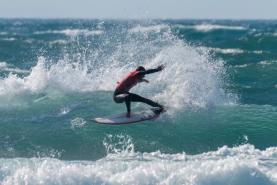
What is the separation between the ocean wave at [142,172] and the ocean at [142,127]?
21 millimetres

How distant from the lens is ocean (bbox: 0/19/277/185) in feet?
40.3

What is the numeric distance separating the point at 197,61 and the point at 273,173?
28.1 feet

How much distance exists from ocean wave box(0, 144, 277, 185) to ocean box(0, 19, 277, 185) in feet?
0.07

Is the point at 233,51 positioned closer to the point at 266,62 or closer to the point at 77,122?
the point at 266,62

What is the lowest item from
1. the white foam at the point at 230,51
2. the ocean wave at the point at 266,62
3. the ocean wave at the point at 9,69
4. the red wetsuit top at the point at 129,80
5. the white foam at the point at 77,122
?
the ocean wave at the point at 9,69

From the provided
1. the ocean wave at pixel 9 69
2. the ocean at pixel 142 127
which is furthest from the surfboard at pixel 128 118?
the ocean wave at pixel 9 69

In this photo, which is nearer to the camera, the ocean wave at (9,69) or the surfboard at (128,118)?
the surfboard at (128,118)

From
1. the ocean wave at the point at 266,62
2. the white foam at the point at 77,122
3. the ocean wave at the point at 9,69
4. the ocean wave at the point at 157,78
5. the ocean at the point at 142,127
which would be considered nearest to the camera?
the ocean at the point at 142,127

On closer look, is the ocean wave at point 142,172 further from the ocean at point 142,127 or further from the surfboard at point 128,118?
the surfboard at point 128,118

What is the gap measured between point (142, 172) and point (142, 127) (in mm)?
4247

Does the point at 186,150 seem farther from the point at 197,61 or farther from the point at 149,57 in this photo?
the point at 149,57

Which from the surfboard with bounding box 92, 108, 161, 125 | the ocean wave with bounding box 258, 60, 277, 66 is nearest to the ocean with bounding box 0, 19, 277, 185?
the surfboard with bounding box 92, 108, 161, 125

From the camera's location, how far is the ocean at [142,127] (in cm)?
1227

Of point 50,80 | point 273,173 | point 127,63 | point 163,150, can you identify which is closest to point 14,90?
point 50,80
